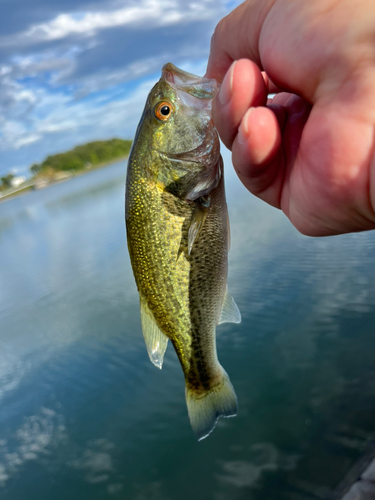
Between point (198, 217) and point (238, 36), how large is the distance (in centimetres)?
122

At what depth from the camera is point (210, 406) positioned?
289 cm

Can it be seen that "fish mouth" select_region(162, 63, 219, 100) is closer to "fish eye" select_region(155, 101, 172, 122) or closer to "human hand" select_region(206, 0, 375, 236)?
"fish eye" select_region(155, 101, 172, 122)

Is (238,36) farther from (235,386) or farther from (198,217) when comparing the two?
(235,386)

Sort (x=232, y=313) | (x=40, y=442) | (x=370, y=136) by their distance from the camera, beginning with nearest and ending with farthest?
(x=370, y=136) → (x=232, y=313) → (x=40, y=442)

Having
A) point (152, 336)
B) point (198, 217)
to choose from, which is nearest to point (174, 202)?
point (198, 217)

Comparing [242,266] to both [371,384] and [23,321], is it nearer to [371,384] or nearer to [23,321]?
[371,384]

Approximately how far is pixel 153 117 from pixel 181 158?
361mm

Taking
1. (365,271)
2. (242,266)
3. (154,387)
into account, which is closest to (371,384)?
(365,271)

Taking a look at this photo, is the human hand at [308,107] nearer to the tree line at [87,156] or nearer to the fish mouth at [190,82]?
the fish mouth at [190,82]

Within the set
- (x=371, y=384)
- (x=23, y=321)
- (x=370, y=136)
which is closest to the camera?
(x=370, y=136)

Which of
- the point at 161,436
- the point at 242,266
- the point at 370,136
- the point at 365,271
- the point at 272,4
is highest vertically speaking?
the point at 272,4

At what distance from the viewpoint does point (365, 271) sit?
336 inches

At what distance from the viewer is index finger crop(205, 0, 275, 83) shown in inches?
84.6

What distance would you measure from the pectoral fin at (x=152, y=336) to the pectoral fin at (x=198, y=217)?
1.98 feet
